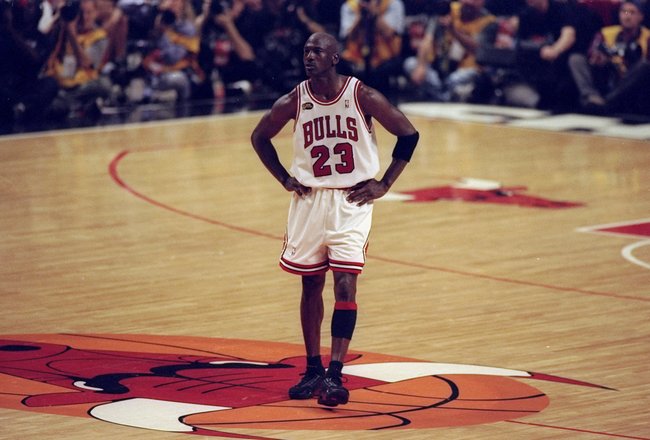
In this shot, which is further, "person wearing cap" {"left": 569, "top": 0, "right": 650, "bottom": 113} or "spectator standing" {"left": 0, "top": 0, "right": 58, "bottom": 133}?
"spectator standing" {"left": 0, "top": 0, "right": 58, "bottom": 133}

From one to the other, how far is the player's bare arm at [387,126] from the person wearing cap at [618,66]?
31.2ft

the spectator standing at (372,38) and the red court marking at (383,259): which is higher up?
the spectator standing at (372,38)

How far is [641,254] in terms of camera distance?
10070 millimetres

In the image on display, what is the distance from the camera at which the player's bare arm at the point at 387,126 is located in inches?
264

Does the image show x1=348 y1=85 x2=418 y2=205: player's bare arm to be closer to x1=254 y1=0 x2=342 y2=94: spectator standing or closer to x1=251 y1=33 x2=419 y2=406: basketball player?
x1=251 y1=33 x2=419 y2=406: basketball player

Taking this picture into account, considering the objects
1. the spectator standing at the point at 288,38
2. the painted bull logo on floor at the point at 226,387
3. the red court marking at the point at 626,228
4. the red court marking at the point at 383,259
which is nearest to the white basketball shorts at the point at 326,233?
the painted bull logo on floor at the point at 226,387

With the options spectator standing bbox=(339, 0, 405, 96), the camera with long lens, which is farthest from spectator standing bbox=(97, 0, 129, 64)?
spectator standing bbox=(339, 0, 405, 96)

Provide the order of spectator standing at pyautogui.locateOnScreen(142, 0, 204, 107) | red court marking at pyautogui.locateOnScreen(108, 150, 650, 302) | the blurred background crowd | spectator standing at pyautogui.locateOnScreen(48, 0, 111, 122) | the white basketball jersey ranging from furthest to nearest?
spectator standing at pyautogui.locateOnScreen(142, 0, 204, 107) → spectator standing at pyautogui.locateOnScreen(48, 0, 111, 122) → the blurred background crowd → red court marking at pyautogui.locateOnScreen(108, 150, 650, 302) → the white basketball jersey

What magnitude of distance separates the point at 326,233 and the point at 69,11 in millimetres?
11060

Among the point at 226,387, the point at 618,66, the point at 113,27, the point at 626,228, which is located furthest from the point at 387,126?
the point at 113,27

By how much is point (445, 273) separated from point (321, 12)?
1100 centimetres

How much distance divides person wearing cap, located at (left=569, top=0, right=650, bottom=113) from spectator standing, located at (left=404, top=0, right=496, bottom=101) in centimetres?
196

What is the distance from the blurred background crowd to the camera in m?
16.6

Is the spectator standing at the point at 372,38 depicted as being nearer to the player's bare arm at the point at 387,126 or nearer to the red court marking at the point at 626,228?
the red court marking at the point at 626,228
